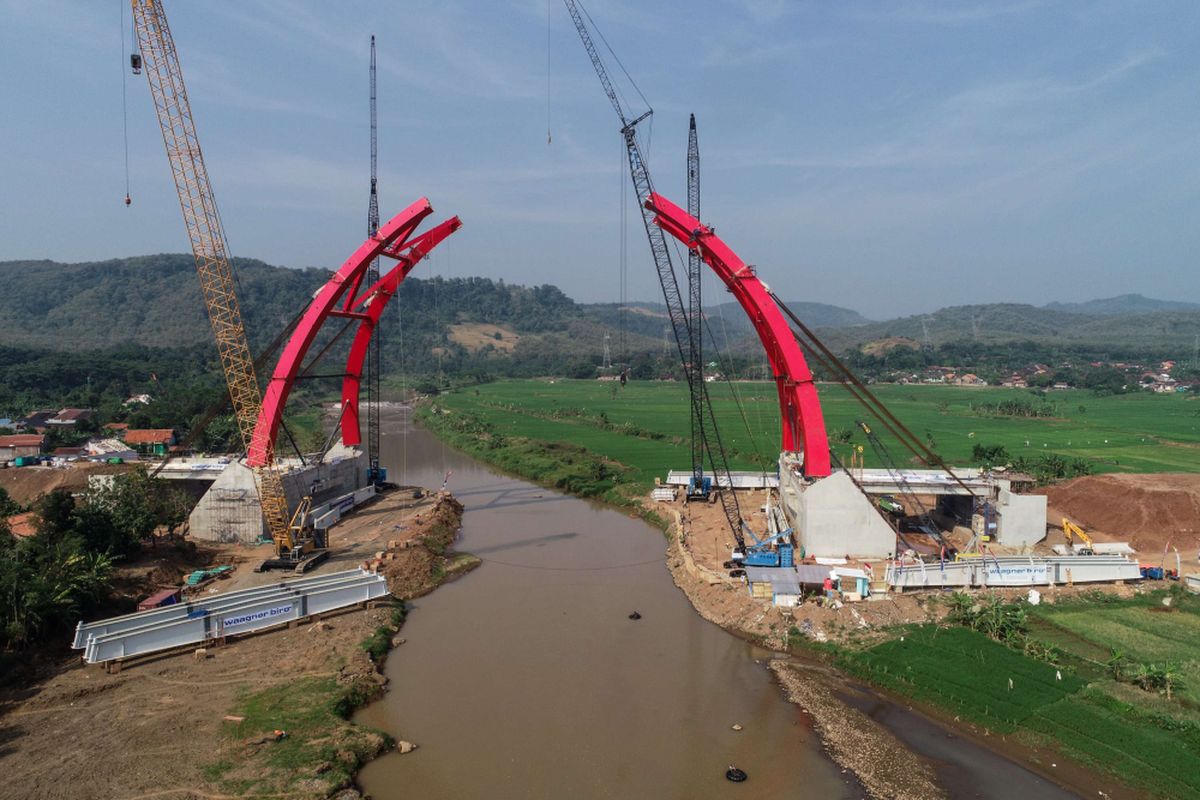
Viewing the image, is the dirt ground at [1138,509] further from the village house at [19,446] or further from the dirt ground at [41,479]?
the village house at [19,446]

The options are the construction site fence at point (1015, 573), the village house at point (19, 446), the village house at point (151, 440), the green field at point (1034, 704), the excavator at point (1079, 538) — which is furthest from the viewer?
the village house at point (151, 440)

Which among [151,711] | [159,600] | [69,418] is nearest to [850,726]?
[151,711]

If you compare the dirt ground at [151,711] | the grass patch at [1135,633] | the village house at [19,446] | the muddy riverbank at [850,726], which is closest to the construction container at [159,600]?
the dirt ground at [151,711]

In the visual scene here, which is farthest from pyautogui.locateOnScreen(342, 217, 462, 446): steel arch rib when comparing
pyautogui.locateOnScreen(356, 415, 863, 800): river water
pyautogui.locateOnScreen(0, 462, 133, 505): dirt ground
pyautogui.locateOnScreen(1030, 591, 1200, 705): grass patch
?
pyautogui.locateOnScreen(1030, 591, 1200, 705): grass patch

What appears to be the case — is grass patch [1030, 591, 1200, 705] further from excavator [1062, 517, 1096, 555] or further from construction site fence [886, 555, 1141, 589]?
excavator [1062, 517, 1096, 555]

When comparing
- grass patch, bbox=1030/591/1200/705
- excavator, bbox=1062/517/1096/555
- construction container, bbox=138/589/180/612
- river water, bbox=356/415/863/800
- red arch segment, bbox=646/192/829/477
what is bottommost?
river water, bbox=356/415/863/800

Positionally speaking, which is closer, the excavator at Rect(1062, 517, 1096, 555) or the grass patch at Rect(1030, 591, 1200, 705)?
the grass patch at Rect(1030, 591, 1200, 705)
